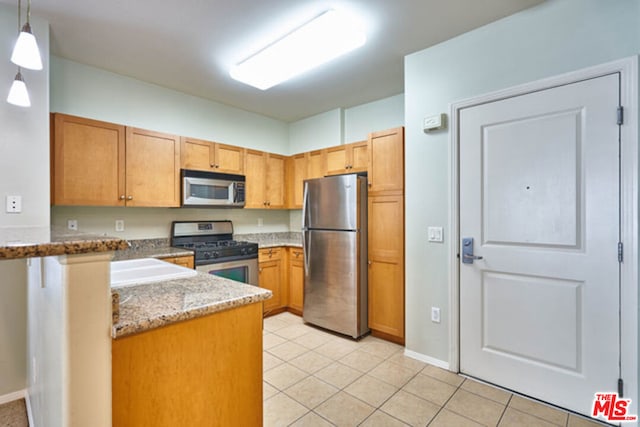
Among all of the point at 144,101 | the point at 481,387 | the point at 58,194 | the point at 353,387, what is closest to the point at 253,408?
the point at 353,387

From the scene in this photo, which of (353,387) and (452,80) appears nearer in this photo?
(353,387)

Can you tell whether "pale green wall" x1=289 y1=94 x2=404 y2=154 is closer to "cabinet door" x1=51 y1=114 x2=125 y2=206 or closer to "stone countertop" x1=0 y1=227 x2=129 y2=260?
"cabinet door" x1=51 y1=114 x2=125 y2=206

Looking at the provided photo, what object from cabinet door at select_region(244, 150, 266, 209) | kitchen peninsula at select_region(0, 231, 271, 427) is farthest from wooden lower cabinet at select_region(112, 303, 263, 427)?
cabinet door at select_region(244, 150, 266, 209)

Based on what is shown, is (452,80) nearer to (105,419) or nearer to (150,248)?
(105,419)

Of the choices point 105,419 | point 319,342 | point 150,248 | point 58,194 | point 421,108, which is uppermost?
point 421,108

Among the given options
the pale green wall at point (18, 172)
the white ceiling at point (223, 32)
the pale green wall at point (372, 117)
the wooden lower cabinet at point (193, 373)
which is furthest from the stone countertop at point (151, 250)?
the pale green wall at point (372, 117)

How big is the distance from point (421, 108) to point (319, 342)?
2.40m

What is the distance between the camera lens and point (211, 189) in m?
3.36

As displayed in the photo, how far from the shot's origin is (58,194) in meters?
2.43

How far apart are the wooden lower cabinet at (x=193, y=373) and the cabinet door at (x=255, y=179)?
109 inches

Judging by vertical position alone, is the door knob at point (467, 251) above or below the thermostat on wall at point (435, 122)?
below

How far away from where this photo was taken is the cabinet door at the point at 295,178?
13.3 feet

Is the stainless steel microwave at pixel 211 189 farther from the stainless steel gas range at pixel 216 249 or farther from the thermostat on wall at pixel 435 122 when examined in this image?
the thermostat on wall at pixel 435 122

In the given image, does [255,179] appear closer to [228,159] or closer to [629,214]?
[228,159]
